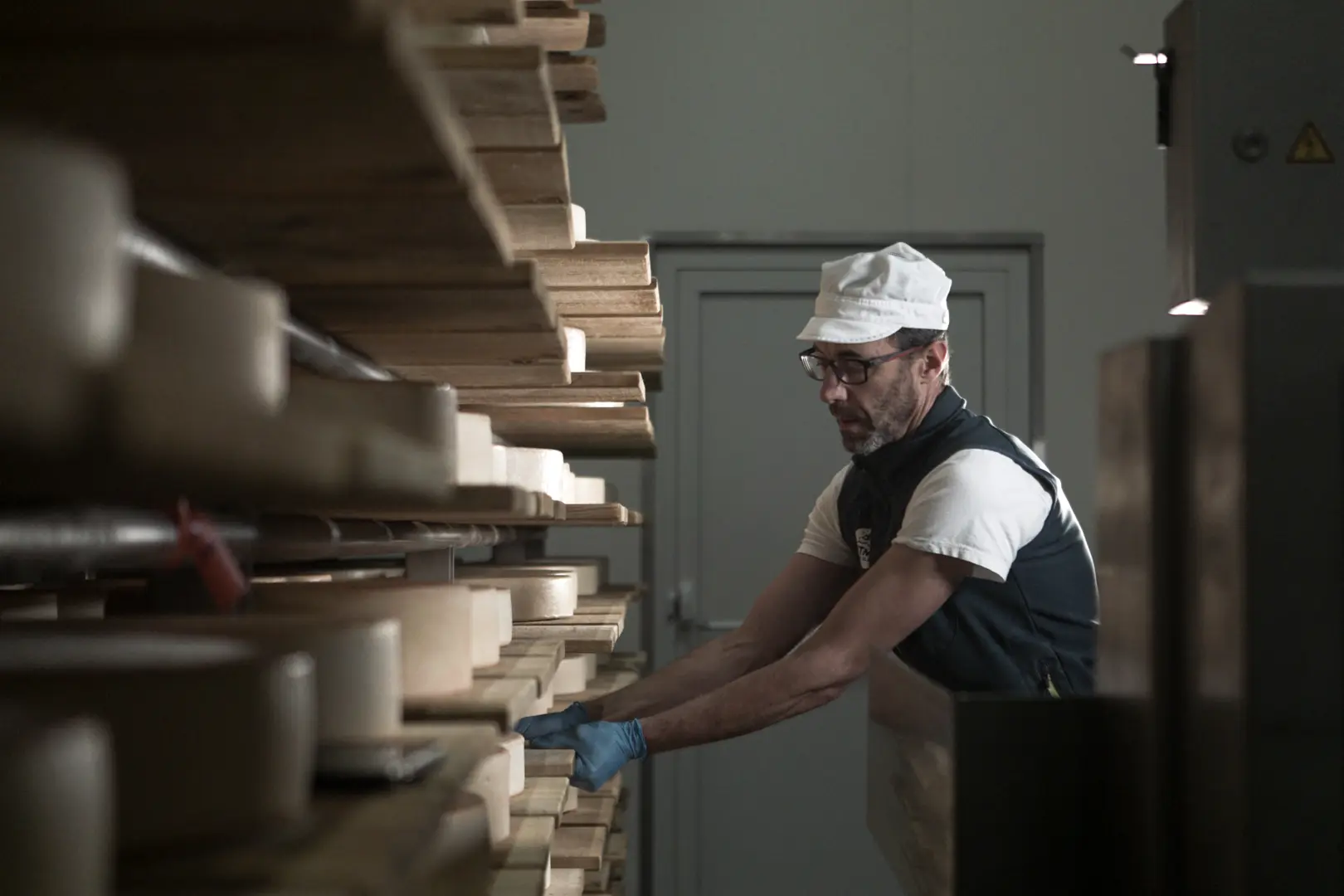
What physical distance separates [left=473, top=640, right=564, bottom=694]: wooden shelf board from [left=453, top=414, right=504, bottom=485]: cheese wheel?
0.63 ft

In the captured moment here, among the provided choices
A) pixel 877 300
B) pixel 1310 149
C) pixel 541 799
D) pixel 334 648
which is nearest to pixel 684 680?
pixel 877 300

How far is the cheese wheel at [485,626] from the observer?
4.10ft

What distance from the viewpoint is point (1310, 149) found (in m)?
1.50

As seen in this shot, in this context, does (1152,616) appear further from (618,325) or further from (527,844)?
(618,325)

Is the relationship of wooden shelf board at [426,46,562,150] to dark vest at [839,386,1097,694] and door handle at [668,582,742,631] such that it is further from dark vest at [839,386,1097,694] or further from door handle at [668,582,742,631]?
door handle at [668,582,742,631]

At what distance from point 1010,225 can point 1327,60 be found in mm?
2755

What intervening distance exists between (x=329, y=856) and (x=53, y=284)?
0.34m

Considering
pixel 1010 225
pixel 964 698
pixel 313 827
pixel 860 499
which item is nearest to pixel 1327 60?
pixel 964 698

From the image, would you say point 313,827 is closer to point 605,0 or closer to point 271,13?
point 271,13

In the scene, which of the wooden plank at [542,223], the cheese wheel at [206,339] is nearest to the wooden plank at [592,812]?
the wooden plank at [542,223]

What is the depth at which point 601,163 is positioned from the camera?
14.1 ft

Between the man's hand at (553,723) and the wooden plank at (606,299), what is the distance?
70cm

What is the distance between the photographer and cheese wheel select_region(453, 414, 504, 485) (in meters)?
1.17

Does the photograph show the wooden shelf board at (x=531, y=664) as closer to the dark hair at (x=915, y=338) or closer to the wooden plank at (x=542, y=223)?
the wooden plank at (x=542, y=223)
